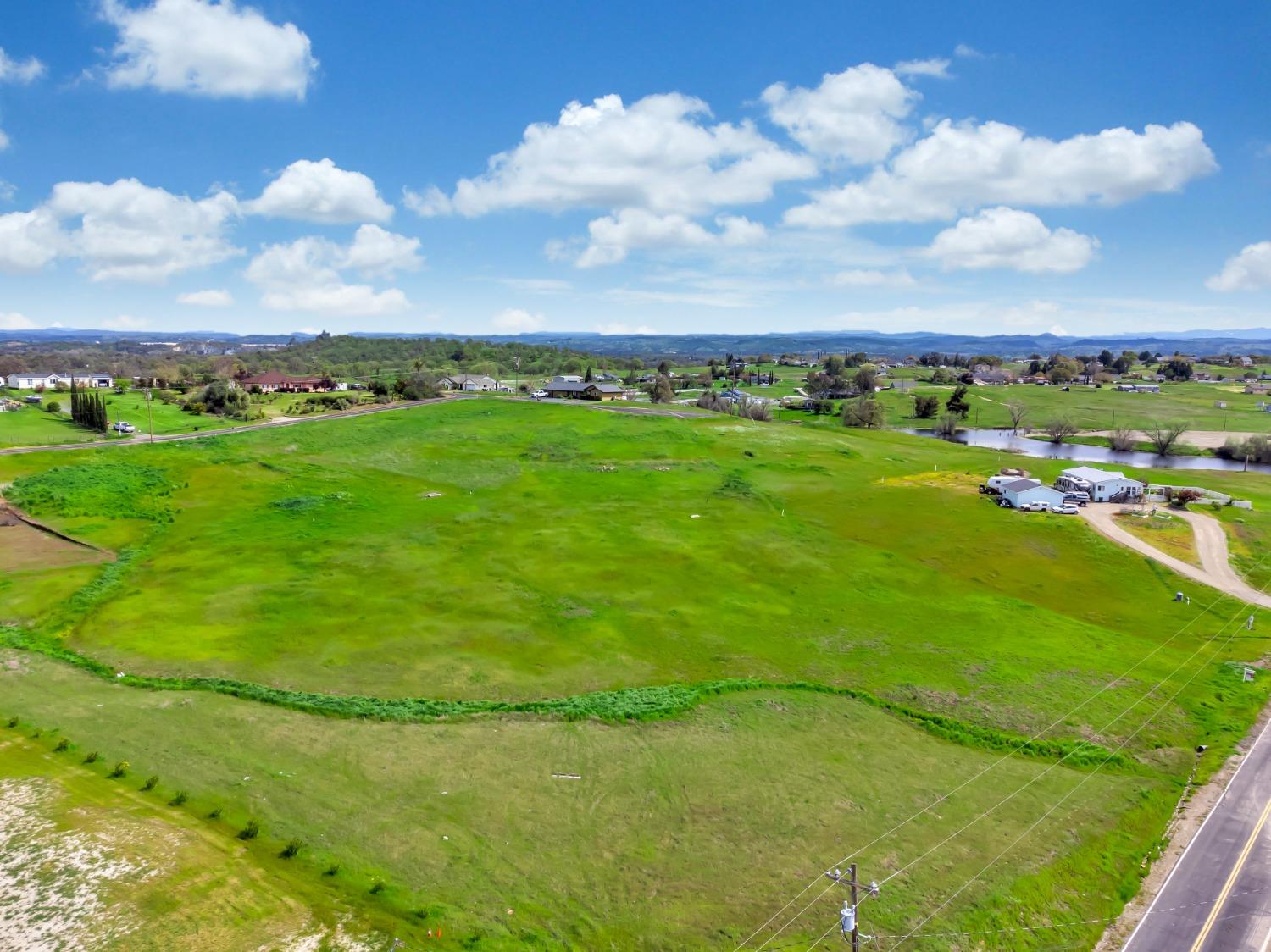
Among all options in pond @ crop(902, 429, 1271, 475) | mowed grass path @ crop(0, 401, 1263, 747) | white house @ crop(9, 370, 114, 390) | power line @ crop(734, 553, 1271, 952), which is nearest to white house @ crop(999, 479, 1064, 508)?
mowed grass path @ crop(0, 401, 1263, 747)

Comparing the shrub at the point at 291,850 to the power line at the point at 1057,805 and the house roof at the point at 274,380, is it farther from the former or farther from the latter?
the house roof at the point at 274,380

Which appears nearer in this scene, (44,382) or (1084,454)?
(1084,454)

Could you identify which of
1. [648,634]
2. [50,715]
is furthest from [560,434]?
[50,715]

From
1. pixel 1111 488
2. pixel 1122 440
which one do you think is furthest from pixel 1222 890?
pixel 1122 440

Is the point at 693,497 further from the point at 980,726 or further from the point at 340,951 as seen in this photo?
the point at 340,951

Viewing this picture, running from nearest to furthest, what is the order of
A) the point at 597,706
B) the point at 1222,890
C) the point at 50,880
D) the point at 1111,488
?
1. the point at 50,880
2. the point at 1222,890
3. the point at 597,706
4. the point at 1111,488

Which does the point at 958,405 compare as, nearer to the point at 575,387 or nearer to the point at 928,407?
the point at 928,407
